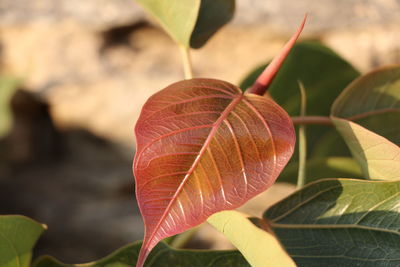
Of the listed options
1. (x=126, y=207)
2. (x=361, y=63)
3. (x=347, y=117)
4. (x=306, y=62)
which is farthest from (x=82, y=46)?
(x=347, y=117)

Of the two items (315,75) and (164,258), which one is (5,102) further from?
(164,258)

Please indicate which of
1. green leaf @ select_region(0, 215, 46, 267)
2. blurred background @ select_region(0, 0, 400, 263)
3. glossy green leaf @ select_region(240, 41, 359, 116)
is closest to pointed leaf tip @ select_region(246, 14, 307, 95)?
green leaf @ select_region(0, 215, 46, 267)

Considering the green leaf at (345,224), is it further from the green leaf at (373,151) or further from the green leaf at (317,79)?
the green leaf at (317,79)

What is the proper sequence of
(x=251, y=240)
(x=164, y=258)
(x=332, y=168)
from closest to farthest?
(x=251, y=240)
(x=164, y=258)
(x=332, y=168)

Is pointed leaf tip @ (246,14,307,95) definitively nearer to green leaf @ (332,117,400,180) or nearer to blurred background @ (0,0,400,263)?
green leaf @ (332,117,400,180)

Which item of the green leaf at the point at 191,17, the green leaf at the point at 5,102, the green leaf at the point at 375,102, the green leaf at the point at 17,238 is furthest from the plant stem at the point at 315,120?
the green leaf at the point at 5,102

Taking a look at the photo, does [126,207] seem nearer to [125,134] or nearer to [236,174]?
Result: [125,134]

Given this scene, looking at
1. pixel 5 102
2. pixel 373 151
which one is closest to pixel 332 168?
pixel 373 151
